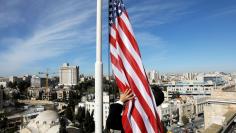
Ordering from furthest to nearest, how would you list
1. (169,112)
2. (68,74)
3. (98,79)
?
(68,74) < (169,112) < (98,79)

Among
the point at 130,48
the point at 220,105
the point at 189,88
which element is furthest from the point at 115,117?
the point at 189,88

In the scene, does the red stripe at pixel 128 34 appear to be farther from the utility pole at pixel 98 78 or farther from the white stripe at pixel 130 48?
the utility pole at pixel 98 78

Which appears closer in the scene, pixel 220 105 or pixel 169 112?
pixel 220 105

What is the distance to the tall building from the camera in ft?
280

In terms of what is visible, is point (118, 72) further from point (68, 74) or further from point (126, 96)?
point (68, 74)

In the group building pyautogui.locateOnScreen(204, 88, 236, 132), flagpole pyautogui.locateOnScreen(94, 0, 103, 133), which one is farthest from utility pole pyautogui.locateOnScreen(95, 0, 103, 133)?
building pyautogui.locateOnScreen(204, 88, 236, 132)

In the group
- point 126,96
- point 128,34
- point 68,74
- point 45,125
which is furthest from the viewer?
point 68,74

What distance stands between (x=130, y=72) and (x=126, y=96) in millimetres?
165

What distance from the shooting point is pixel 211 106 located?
6535 mm

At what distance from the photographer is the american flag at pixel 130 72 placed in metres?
1.99

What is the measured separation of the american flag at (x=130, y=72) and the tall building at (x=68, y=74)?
8369cm

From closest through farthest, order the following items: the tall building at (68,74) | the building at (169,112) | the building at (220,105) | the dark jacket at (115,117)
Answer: the dark jacket at (115,117), the building at (220,105), the building at (169,112), the tall building at (68,74)

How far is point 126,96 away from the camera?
200cm

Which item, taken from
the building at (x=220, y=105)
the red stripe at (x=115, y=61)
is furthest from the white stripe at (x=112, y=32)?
the building at (x=220, y=105)
